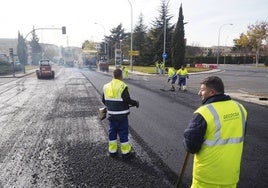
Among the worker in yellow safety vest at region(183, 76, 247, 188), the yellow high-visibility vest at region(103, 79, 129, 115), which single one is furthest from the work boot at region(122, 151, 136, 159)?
the worker in yellow safety vest at region(183, 76, 247, 188)

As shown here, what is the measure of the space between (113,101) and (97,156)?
50.2 inches

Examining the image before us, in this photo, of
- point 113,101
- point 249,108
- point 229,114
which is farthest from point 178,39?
point 229,114

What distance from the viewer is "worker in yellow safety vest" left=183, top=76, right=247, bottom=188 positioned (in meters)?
3.04

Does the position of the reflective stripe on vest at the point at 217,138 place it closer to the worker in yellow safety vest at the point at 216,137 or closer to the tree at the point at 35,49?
the worker in yellow safety vest at the point at 216,137

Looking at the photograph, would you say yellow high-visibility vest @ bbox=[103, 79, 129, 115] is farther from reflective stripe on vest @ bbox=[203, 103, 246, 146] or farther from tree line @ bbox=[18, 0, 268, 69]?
tree line @ bbox=[18, 0, 268, 69]

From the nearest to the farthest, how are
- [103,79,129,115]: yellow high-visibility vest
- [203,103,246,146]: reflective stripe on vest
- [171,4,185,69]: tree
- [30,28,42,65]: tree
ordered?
[203,103,246,146]: reflective stripe on vest → [103,79,129,115]: yellow high-visibility vest → [171,4,185,69]: tree → [30,28,42,65]: tree

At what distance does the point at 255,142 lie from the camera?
762 centimetres

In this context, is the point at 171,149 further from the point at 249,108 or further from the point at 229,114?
the point at 249,108


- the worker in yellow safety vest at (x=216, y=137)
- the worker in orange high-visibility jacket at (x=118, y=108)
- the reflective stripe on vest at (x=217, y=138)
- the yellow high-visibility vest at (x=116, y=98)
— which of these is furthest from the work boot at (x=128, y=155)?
the reflective stripe on vest at (x=217, y=138)

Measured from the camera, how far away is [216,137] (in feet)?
10.1

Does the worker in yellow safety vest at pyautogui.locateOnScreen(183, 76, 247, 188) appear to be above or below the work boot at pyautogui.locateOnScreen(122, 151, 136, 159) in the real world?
above

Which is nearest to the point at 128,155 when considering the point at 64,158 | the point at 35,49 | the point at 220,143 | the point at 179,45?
the point at 64,158

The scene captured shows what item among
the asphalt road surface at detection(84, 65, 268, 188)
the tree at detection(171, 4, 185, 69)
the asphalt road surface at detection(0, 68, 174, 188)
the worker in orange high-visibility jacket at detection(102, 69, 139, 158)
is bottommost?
the asphalt road surface at detection(0, 68, 174, 188)

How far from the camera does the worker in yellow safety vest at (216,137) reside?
3.04 m
